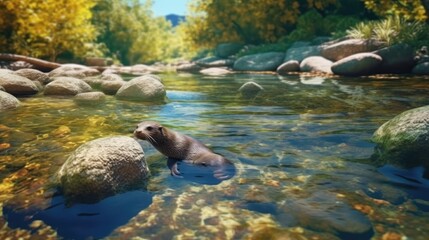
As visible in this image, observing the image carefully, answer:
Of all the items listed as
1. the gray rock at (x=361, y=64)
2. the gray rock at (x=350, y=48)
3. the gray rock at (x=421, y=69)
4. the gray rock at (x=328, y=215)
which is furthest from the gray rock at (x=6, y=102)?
the gray rock at (x=350, y=48)

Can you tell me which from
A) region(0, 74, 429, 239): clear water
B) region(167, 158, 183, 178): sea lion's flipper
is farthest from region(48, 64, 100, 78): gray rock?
region(167, 158, 183, 178): sea lion's flipper

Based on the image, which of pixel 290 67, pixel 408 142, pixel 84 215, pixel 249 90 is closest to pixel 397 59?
pixel 290 67

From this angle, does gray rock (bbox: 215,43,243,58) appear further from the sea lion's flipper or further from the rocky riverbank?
the sea lion's flipper

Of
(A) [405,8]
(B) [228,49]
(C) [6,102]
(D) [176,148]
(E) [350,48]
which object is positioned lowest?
(D) [176,148]

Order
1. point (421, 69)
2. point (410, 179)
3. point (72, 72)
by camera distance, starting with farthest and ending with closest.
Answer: point (72, 72) → point (421, 69) → point (410, 179)

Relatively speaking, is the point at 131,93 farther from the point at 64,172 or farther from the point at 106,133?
the point at 64,172

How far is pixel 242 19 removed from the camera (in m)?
32.8

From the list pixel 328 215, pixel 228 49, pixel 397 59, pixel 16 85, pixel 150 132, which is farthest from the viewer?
pixel 228 49

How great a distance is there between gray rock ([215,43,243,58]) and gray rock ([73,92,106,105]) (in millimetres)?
26190

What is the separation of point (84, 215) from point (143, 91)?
261 inches

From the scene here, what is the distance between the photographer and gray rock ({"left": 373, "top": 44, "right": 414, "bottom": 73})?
15078 millimetres

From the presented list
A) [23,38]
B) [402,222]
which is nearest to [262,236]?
[402,222]

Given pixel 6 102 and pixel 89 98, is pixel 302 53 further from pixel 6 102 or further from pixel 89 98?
pixel 6 102

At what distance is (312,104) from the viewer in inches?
332
